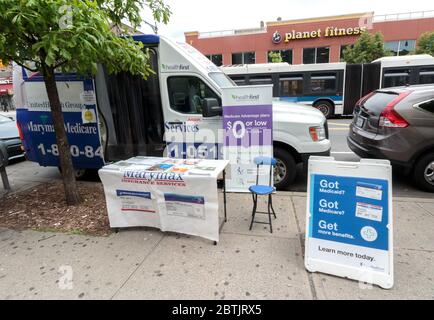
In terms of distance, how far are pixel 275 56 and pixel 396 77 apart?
1941cm

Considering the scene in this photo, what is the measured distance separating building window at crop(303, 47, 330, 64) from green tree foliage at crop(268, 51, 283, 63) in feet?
10.0

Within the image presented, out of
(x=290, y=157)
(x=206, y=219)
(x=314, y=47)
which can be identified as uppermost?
(x=314, y=47)

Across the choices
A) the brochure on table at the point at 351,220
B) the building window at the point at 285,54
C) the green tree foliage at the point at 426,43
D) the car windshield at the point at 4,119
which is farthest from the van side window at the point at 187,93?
the building window at the point at 285,54

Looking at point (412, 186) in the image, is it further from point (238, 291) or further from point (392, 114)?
point (238, 291)

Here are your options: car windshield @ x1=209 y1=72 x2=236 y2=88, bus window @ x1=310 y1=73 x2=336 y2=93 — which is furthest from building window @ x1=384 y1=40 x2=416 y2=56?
car windshield @ x1=209 y1=72 x2=236 y2=88

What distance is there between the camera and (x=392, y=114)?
4.77m

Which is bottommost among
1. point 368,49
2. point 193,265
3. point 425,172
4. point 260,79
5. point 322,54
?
point 193,265

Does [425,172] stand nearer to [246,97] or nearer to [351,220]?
[351,220]

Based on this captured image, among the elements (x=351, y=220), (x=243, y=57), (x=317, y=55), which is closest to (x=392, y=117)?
(x=351, y=220)

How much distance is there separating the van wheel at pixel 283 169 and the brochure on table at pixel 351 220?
1.99m

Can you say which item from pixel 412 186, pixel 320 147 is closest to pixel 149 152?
pixel 320 147

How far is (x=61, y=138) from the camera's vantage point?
430 centimetres

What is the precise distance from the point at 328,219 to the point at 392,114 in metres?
3.01

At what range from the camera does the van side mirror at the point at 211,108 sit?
15.3 feet
